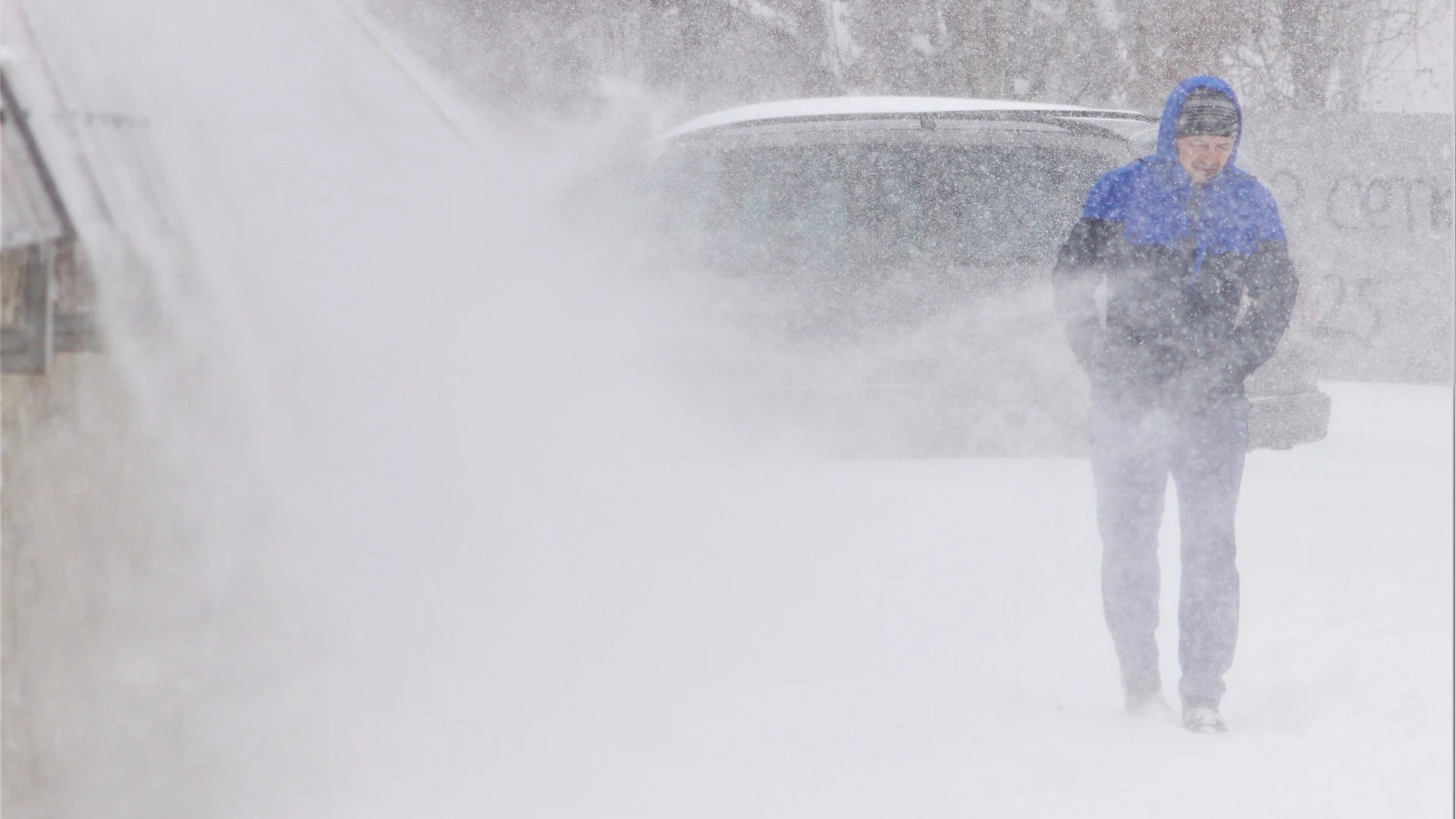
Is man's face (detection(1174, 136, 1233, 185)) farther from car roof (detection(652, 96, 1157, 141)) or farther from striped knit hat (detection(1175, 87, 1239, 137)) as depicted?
car roof (detection(652, 96, 1157, 141))

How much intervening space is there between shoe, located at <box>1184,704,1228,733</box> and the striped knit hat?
3.98 ft

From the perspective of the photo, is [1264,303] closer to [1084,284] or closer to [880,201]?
[1084,284]

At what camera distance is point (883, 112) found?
536cm

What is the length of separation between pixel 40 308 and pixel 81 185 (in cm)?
17

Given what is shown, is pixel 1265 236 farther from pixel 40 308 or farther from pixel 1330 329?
pixel 1330 329

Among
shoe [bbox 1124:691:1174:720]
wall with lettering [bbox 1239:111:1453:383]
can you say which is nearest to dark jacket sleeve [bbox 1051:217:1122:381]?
shoe [bbox 1124:691:1174:720]

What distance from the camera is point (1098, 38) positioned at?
1445 centimetres

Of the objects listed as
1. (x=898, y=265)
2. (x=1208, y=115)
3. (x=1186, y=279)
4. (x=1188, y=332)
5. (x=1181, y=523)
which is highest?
(x=1208, y=115)

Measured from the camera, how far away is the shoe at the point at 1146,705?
342 cm

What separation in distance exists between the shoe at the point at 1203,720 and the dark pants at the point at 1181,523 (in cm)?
2

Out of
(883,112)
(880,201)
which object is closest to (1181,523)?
(880,201)

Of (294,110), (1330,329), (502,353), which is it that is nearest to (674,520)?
(502,353)

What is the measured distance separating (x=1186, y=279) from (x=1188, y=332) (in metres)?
0.12

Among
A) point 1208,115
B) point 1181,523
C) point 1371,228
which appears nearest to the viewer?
point 1208,115
